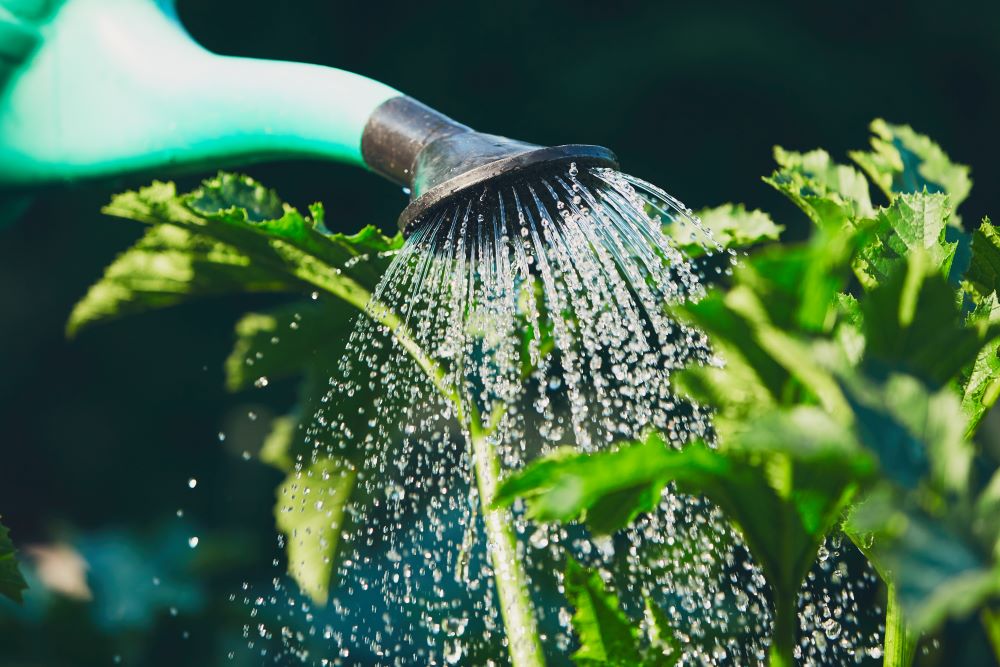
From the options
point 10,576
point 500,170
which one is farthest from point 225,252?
point 500,170

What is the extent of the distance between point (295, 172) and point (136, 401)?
1.87ft

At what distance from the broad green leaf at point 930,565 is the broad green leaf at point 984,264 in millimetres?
523

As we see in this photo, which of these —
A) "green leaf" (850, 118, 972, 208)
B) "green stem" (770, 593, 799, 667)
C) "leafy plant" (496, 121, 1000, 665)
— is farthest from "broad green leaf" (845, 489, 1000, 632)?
"green leaf" (850, 118, 972, 208)

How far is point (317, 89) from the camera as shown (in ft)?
3.47

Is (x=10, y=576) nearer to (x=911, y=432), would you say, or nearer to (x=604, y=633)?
(x=604, y=633)

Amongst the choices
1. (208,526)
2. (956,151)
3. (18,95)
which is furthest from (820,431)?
(956,151)

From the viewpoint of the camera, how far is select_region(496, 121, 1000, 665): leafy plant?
45 cm

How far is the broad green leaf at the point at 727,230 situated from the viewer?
1.24 m

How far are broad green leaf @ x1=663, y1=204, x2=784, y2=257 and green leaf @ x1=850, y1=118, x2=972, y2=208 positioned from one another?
0.14m

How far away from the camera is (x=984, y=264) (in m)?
0.94

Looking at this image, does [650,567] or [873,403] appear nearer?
[873,403]

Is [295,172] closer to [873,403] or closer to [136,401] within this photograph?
[136,401]

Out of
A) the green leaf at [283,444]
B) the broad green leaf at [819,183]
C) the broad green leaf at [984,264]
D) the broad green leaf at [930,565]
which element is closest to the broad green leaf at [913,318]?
the broad green leaf at [930,565]

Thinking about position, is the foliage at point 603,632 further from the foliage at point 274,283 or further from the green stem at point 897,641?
the foliage at point 274,283
